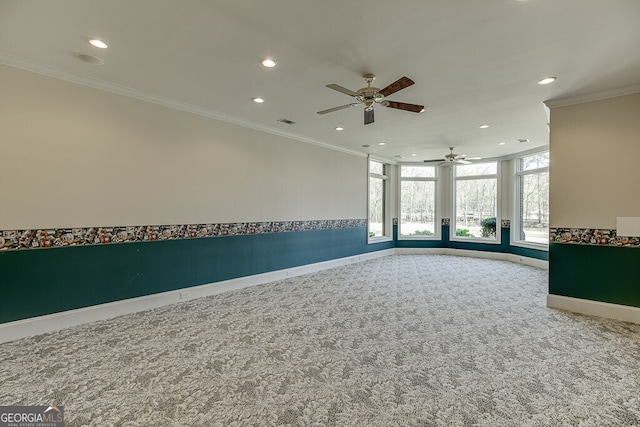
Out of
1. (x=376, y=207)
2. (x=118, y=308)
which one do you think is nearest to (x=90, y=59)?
(x=118, y=308)

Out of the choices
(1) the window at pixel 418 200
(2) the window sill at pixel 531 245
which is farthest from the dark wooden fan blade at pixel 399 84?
(1) the window at pixel 418 200

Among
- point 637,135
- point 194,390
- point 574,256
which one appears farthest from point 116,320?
point 637,135

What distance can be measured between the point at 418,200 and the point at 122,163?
818 cm

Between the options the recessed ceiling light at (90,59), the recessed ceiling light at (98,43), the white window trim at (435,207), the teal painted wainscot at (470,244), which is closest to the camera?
the recessed ceiling light at (98,43)

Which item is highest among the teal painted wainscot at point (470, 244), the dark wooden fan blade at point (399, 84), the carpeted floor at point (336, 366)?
the dark wooden fan blade at point (399, 84)

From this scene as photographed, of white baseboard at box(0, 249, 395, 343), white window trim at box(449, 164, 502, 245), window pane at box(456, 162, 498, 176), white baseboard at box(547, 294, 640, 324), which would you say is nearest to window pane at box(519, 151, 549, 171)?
white window trim at box(449, 164, 502, 245)

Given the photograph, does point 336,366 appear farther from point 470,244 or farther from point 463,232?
point 463,232

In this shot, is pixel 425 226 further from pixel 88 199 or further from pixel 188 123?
pixel 88 199

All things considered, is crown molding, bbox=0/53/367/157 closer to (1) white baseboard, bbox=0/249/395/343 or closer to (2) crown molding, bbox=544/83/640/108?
(1) white baseboard, bbox=0/249/395/343

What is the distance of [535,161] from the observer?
7.61 meters

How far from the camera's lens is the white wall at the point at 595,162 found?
3801 mm

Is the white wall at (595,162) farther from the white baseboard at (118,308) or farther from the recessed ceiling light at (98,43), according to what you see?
the recessed ceiling light at (98,43)

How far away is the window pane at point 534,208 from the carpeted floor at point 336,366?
154 inches

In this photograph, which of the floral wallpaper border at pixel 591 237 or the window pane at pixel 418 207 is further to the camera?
the window pane at pixel 418 207
